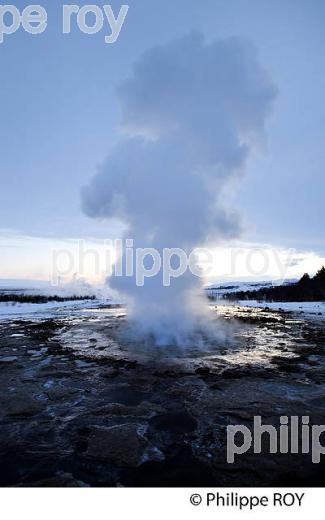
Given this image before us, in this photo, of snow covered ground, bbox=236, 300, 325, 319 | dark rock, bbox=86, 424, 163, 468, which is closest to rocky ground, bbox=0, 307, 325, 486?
dark rock, bbox=86, 424, 163, 468

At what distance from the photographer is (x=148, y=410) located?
707cm

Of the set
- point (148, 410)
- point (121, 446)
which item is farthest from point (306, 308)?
point (121, 446)

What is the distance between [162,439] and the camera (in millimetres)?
5703

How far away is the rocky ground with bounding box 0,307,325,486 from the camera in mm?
4602

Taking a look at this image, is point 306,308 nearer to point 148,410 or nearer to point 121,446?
point 148,410

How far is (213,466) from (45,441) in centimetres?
305

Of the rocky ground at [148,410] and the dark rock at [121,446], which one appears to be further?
the dark rock at [121,446]

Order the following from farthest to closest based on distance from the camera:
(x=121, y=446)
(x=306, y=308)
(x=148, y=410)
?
(x=306, y=308), (x=148, y=410), (x=121, y=446)

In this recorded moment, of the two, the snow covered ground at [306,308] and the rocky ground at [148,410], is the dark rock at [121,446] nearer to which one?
the rocky ground at [148,410]

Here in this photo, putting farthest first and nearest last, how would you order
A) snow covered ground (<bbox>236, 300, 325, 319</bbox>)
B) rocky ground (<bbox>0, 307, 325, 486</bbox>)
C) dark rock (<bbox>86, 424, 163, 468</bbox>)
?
snow covered ground (<bbox>236, 300, 325, 319</bbox>) < dark rock (<bbox>86, 424, 163, 468</bbox>) < rocky ground (<bbox>0, 307, 325, 486</bbox>)

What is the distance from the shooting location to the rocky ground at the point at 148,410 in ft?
15.1

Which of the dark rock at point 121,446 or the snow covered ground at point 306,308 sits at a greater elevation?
the dark rock at point 121,446

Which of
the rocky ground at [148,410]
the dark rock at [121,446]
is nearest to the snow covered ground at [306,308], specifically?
the rocky ground at [148,410]

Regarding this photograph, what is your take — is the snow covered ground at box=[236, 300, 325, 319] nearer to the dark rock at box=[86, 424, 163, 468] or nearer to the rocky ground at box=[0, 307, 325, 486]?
the rocky ground at box=[0, 307, 325, 486]
